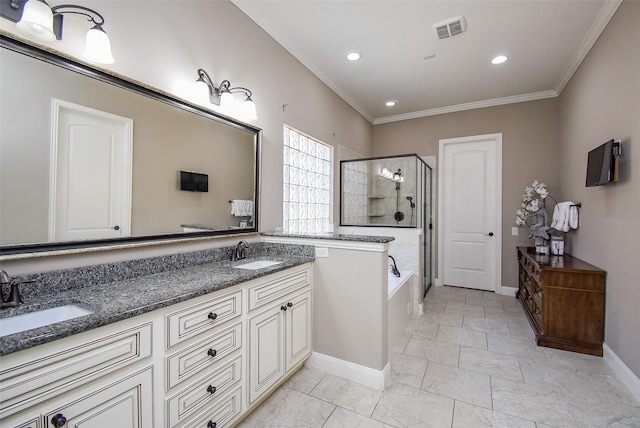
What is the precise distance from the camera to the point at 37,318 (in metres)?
1.09

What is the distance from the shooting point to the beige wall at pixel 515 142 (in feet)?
13.1

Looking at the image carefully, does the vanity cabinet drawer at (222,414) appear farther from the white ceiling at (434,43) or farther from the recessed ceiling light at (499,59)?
the recessed ceiling light at (499,59)

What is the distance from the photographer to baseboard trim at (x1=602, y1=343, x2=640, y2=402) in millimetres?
A: 1910

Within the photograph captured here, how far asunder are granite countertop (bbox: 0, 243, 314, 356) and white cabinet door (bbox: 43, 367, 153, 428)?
0.24 meters

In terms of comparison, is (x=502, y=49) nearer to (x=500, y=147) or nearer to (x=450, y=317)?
(x=500, y=147)

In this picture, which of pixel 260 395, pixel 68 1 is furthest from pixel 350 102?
pixel 260 395

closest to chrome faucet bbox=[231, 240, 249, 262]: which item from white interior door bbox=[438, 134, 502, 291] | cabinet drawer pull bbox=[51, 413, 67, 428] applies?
cabinet drawer pull bbox=[51, 413, 67, 428]

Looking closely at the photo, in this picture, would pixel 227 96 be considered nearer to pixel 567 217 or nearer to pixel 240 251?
pixel 240 251

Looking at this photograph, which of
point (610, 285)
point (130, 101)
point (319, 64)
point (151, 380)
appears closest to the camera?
point (151, 380)

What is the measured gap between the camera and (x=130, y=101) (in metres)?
1.56

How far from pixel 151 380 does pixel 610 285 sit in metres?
3.27

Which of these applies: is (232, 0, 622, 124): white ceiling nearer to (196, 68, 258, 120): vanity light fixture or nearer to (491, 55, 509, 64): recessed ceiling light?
(491, 55, 509, 64): recessed ceiling light

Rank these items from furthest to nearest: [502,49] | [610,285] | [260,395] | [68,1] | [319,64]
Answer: [319,64], [502,49], [610,285], [260,395], [68,1]

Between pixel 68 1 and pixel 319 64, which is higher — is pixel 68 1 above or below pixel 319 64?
below
